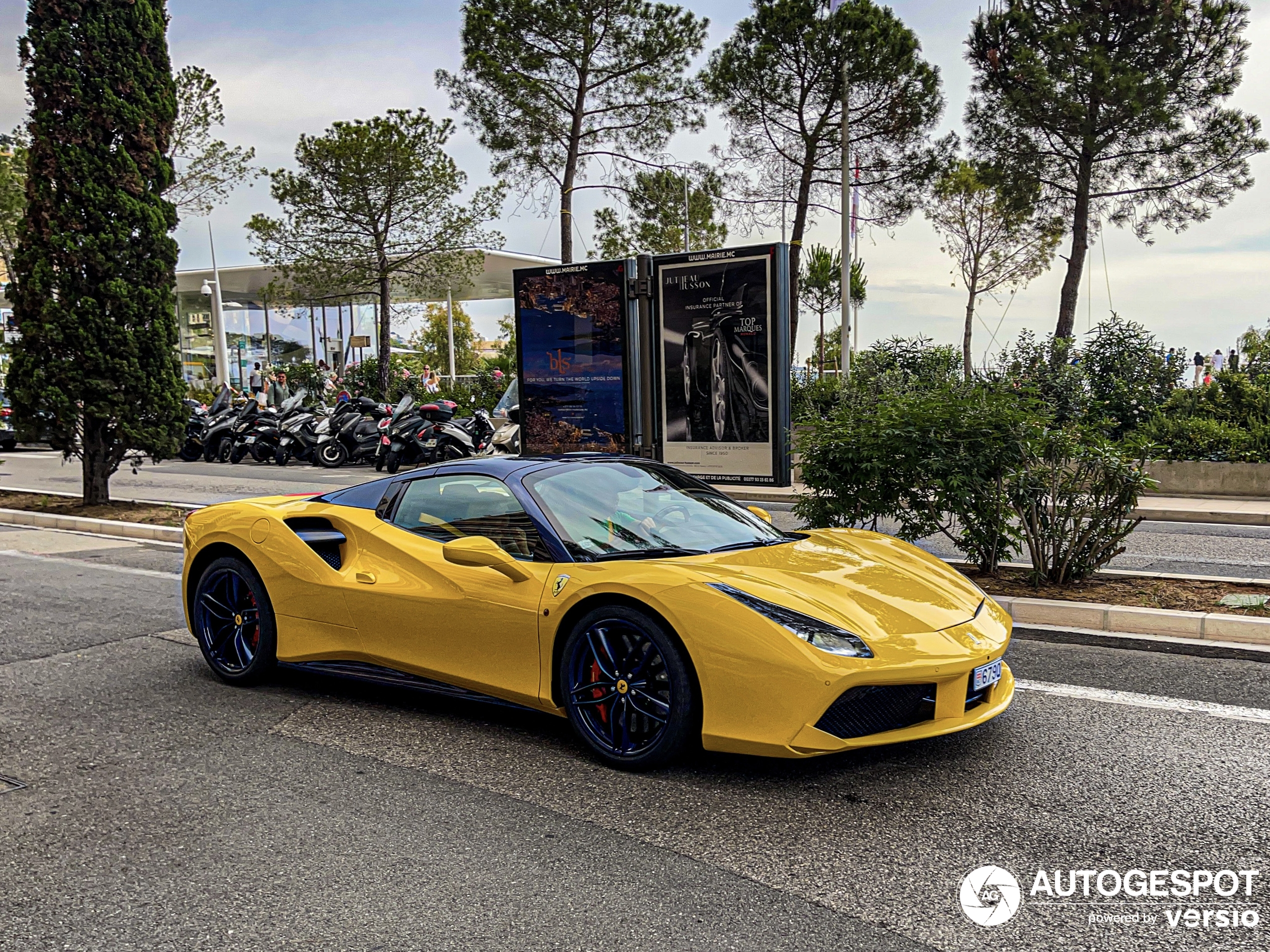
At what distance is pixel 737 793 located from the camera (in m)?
3.77

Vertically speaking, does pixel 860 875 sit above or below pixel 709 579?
below

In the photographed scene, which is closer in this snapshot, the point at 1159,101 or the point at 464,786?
the point at 464,786

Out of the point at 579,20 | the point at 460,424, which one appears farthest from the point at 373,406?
the point at 579,20

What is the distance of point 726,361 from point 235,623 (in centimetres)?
871

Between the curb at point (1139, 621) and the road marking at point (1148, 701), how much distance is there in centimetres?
77

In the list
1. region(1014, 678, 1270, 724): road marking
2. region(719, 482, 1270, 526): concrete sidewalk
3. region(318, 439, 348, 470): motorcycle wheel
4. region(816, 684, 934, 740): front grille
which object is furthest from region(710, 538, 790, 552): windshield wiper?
region(318, 439, 348, 470): motorcycle wheel

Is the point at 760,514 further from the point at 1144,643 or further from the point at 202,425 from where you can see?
the point at 202,425

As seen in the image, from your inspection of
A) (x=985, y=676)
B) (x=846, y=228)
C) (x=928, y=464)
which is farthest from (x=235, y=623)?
(x=846, y=228)

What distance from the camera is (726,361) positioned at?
13125 mm

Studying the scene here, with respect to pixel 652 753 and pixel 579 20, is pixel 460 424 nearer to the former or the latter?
pixel 579 20

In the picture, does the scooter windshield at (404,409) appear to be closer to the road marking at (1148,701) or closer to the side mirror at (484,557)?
the side mirror at (484,557)

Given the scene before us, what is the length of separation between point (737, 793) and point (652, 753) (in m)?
0.35

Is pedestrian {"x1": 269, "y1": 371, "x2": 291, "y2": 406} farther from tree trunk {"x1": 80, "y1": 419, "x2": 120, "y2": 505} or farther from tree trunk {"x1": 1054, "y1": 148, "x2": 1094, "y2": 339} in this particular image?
tree trunk {"x1": 1054, "y1": 148, "x2": 1094, "y2": 339}

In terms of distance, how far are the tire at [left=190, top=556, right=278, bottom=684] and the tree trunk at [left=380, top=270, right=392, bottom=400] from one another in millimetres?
26280
